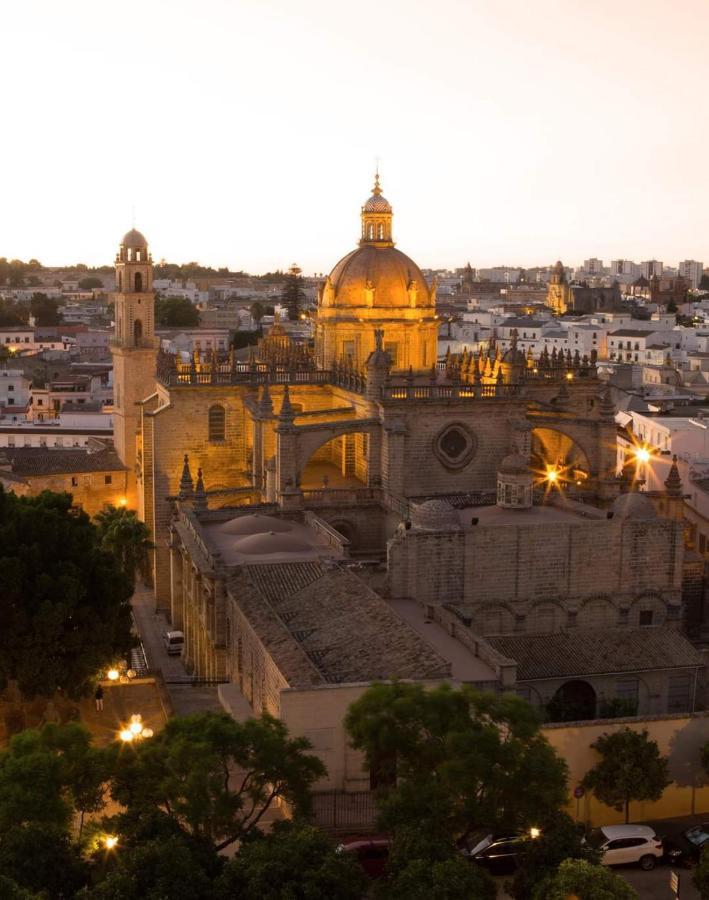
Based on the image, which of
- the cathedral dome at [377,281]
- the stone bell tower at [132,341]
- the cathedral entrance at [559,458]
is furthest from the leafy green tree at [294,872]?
the stone bell tower at [132,341]

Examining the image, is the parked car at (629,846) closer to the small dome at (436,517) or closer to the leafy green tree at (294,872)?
the leafy green tree at (294,872)

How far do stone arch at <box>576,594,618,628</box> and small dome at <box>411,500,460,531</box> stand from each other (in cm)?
455

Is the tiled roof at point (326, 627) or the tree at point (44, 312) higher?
the tree at point (44, 312)

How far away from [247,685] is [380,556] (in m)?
10.0

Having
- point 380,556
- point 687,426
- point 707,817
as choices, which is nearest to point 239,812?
point 707,817

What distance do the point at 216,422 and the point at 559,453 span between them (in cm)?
1373

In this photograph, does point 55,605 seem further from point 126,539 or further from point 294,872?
point 126,539

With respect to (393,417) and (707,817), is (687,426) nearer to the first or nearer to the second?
(393,417)

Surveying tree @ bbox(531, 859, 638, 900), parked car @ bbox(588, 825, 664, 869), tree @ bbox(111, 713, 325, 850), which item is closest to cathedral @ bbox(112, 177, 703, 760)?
tree @ bbox(111, 713, 325, 850)

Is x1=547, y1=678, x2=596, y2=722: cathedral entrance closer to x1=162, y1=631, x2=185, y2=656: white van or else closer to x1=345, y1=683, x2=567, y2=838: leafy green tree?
x1=345, y1=683, x2=567, y2=838: leafy green tree

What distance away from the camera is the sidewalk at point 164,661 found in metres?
33.6

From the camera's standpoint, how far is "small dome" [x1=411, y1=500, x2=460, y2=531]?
1352 inches

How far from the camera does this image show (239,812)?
2520 cm

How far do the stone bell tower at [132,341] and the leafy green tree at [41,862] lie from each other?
37757 mm
